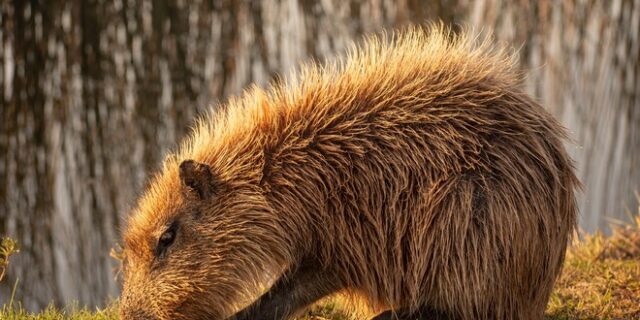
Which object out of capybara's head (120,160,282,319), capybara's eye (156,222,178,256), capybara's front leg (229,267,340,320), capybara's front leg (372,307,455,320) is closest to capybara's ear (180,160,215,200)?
capybara's head (120,160,282,319)

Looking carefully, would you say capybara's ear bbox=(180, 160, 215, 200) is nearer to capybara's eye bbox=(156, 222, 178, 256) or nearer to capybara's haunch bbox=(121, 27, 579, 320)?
capybara's haunch bbox=(121, 27, 579, 320)

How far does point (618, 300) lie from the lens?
16.4ft

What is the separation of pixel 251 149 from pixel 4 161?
472 cm

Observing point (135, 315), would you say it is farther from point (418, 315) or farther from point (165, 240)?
point (418, 315)

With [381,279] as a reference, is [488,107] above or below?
above

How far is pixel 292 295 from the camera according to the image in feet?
13.4

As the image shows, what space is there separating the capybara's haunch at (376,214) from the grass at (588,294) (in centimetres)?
64

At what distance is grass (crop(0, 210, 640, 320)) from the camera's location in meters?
4.78

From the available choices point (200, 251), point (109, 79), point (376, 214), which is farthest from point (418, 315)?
point (109, 79)

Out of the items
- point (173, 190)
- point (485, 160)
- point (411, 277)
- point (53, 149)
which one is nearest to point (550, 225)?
point (485, 160)

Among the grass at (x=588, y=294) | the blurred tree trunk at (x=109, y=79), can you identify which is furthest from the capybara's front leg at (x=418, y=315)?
the blurred tree trunk at (x=109, y=79)

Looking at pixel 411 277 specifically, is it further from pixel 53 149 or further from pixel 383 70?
pixel 53 149

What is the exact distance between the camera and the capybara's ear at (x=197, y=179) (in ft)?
13.3

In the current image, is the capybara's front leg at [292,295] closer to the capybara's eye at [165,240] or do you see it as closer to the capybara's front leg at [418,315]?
the capybara's front leg at [418,315]
